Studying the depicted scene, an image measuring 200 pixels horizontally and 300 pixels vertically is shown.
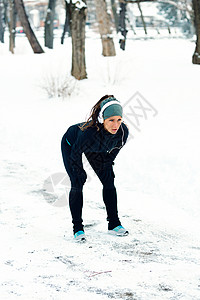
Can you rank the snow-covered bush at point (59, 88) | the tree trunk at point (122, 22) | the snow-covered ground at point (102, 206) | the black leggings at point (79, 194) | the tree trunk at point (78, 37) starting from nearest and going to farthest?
the snow-covered ground at point (102, 206) < the black leggings at point (79, 194) < the snow-covered bush at point (59, 88) < the tree trunk at point (78, 37) < the tree trunk at point (122, 22)

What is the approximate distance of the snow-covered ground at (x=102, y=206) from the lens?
12.7ft

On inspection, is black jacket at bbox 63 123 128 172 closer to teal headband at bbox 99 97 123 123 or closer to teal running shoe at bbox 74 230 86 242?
teal headband at bbox 99 97 123 123

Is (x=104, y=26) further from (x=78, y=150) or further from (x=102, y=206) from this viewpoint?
(x=78, y=150)

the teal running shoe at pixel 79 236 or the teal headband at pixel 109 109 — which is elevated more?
the teal headband at pixel 109 109

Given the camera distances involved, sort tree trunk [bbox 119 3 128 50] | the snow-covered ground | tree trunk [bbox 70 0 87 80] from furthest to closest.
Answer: tree trunk [bbox 119 3 128 50], tree trunk [bbox 70 0 87 80], the snow-covered ground

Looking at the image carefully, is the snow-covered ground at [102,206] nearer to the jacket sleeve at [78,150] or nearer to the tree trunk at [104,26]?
the jacket sleeve at [78,150]

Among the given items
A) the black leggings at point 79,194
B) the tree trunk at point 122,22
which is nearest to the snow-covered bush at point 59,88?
the black leggings at point 79,194

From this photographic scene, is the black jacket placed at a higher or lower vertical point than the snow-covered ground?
higher

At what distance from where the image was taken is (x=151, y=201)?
653 centimetres

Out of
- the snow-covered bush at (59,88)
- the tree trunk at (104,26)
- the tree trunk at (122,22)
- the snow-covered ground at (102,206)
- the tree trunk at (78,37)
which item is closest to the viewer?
the snow-covered ground at (102,206)

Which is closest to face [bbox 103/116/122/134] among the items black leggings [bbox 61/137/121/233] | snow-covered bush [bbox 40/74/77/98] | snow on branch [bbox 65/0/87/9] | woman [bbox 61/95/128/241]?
woman [bbox 61/95/128/241]

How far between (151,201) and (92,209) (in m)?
0.95

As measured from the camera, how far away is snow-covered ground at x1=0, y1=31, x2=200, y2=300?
3.86 metres

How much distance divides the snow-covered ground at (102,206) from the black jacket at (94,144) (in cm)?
83
